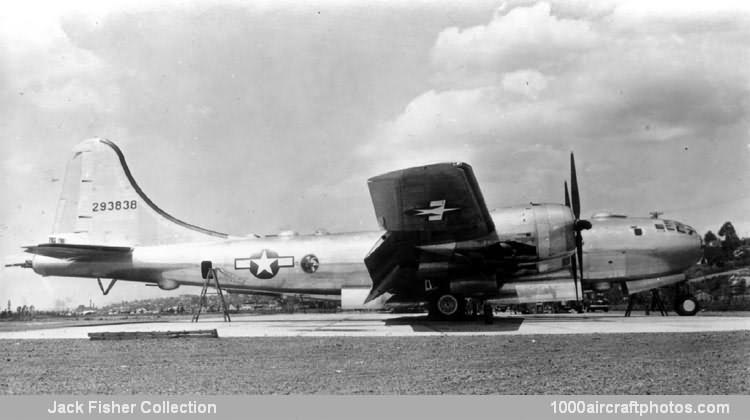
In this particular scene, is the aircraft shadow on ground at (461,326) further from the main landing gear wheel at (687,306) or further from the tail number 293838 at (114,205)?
the tail number 293838 at (114,205)

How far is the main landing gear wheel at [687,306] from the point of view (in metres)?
17.0

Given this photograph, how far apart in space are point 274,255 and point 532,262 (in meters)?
7.50

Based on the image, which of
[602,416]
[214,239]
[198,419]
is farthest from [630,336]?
[214,239]

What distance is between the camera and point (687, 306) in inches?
671

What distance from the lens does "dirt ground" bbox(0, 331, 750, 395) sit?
6.15 m

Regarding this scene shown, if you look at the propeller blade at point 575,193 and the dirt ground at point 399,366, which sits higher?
the propeller blade at point 575,193

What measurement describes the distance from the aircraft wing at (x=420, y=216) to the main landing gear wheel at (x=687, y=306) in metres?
6.63

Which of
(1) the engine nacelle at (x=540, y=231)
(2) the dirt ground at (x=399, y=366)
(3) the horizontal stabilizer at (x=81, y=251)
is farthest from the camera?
(3) the horizontal stabilizer at (x=81, y=251)

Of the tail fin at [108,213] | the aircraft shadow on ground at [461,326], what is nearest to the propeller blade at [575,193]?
the aircraft shadow on ground at [461,326]

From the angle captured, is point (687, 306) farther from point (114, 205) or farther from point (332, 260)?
point (114, 205)

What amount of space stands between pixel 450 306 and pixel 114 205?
1145 cm

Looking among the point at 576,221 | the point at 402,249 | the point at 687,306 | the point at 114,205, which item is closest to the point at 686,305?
the point at 687,306

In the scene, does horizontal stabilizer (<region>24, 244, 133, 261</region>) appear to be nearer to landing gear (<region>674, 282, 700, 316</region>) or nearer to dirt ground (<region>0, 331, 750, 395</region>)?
dirt ground (<region>0, 331, 750, 395</region>)

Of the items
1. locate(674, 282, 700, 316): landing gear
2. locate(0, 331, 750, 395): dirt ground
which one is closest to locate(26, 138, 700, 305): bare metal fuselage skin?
locate(674, 282, 700, 316): landing gear
